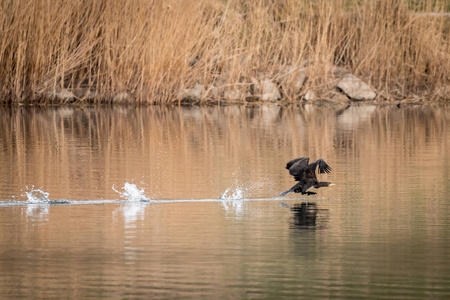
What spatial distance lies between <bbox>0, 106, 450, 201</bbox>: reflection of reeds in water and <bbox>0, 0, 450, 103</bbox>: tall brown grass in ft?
3.08

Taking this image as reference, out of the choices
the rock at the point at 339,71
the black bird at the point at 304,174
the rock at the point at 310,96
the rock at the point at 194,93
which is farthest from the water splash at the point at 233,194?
the rock at the point at 339,71

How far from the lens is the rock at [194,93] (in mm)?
21297

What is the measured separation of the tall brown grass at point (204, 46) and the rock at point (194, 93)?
0.70 feet

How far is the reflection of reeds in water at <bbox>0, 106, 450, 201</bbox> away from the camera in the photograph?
29.9ft

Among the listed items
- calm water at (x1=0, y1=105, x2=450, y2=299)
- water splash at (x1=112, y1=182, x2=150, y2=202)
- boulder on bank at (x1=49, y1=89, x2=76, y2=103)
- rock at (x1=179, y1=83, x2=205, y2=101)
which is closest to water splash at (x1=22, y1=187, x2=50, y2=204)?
calm water at (x1=0, y1=105, x2=450, y2=299)

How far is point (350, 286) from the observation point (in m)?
5.18

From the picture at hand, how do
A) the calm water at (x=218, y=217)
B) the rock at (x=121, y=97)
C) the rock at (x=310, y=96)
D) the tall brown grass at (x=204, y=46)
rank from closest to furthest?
the calm water at (x=218, y=217) → the tall brown grass at (x=204, y=46) → the rock at (x=121, y=97) → the rock at (x=310, y=96)

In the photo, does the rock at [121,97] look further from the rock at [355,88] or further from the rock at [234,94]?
the rock at [355,88]

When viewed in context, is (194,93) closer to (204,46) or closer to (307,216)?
(204,46)

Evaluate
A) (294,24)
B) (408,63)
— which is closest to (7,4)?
(294,24)

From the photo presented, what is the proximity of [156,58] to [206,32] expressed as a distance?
1299 mm

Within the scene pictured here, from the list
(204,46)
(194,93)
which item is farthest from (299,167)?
(194,93)

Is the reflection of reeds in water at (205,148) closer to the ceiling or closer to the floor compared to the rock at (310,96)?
closer to the floor

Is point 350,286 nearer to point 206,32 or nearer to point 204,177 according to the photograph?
point 204,177
